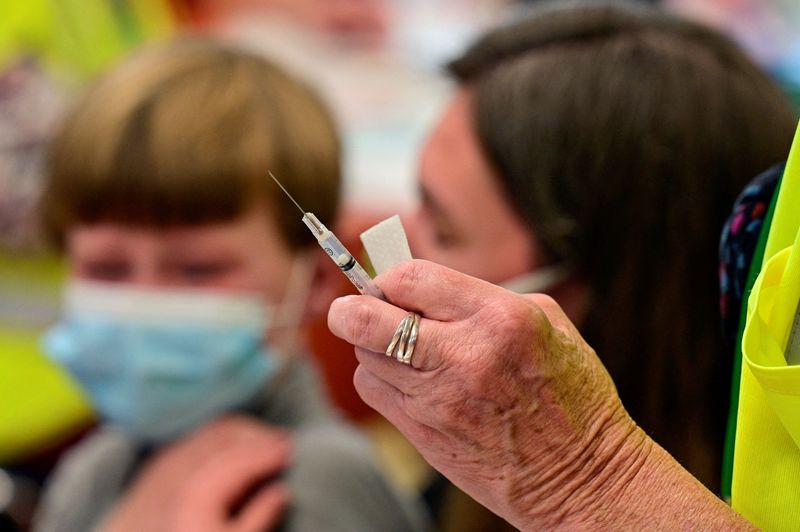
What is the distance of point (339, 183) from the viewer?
1.28m

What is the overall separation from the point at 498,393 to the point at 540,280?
0.63 meters

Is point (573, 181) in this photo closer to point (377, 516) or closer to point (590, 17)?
point (590, 17)

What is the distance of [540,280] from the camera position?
110cm

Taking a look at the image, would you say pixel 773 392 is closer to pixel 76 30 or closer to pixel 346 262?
pixel 346 262

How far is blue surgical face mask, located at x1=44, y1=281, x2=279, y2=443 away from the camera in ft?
3.84

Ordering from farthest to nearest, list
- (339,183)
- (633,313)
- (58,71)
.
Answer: (58,71)
(339,183)
(633,313)

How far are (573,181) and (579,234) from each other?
6 cm

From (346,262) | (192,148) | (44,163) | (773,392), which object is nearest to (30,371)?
(44,163)

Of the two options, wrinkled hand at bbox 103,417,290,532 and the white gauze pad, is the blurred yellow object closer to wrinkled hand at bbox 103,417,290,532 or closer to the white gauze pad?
wrinkled hand at bbox 103,417,290,532

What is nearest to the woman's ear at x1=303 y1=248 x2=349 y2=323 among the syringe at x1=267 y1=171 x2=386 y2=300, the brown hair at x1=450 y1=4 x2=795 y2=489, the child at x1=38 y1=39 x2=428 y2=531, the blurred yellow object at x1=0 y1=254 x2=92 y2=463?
the child at x1=38 y1=39 x2=428 y2=531

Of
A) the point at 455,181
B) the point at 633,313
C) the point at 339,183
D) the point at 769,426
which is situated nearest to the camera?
the point at 769,426

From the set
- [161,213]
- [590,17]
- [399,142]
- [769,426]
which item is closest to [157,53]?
[161,213]

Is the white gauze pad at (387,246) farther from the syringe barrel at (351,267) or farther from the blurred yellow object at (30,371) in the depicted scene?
the blurred yellow object at (30,371)

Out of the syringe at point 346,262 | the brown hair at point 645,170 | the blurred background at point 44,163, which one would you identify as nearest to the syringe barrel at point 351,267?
the syringe at point 346,262
